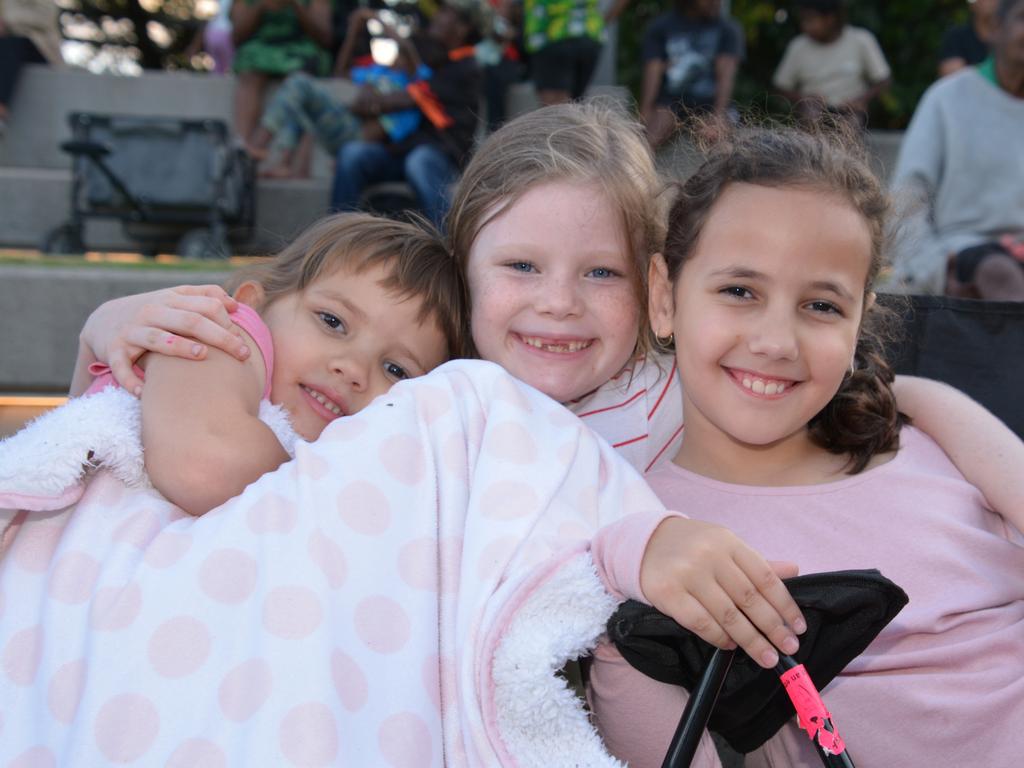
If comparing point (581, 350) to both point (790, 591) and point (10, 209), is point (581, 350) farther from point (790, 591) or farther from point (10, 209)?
point (10, 209)

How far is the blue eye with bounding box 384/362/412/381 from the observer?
6.21ft

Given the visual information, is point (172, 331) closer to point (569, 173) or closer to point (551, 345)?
point (551, 345)

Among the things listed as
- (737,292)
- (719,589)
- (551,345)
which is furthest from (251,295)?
(719,589)

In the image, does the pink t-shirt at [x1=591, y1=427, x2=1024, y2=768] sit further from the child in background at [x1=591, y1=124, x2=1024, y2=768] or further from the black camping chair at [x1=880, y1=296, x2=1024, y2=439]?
the black camping chair at [x1=880, y1=296, x2=1024, y2=439]

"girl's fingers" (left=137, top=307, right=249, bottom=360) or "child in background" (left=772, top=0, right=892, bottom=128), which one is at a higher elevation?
"child in background" (left=772, top=0, right=892, bottom=128)

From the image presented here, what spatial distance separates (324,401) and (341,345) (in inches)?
4.0

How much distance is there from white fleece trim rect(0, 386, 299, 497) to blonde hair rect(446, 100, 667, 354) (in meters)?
0.79

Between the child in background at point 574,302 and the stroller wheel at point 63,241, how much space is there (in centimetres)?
315

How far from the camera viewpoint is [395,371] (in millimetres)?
1913

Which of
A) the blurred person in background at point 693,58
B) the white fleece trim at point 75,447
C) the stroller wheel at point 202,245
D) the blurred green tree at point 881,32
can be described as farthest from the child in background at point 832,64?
the white fleece trim at point 75,447

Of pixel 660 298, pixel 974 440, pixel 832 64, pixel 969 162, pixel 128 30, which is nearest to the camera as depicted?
pixel 974 440

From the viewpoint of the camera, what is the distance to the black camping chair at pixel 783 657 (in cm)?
113

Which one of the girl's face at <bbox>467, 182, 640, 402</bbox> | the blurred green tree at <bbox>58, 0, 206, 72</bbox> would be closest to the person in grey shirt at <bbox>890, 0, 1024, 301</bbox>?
the girl's face at <bbox>467, 182, 640, 402</bbox>

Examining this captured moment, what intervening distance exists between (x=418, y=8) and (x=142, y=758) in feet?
16.8
